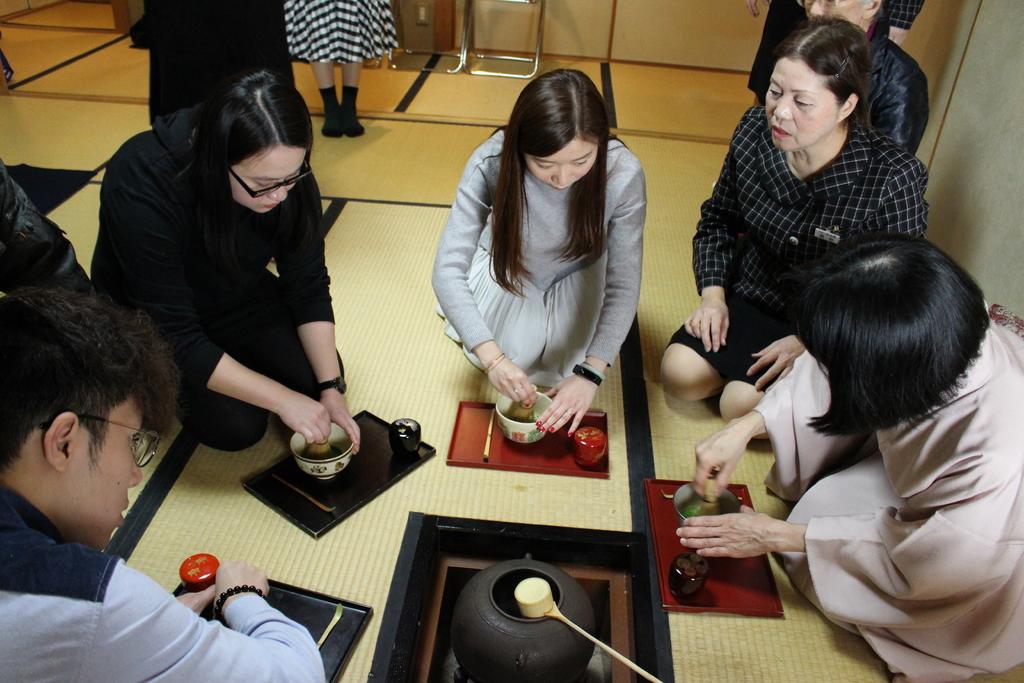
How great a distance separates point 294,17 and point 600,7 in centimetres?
239

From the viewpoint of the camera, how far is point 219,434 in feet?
6.01

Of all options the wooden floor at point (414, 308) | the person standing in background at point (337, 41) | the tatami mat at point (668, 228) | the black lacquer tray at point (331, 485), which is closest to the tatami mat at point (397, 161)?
the wooden floor at point (414, 308)

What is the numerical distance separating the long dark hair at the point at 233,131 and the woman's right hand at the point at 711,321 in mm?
1172

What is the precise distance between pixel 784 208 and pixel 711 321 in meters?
0.36

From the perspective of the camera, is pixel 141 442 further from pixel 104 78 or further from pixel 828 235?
pixel 104 78

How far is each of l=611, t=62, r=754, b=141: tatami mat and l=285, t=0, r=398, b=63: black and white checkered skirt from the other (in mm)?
1472

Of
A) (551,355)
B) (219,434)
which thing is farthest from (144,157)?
(551,355)

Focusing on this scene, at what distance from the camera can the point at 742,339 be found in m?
2.08

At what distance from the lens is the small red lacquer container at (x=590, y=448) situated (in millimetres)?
1848

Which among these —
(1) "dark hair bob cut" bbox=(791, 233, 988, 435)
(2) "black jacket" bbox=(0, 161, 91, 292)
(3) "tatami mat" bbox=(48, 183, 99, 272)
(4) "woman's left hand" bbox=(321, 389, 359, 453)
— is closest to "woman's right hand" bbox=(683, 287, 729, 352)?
(1) "dark hair bob cut" bbox=(791, 233, 988, 435)

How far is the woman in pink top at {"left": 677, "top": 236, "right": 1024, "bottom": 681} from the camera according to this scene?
1125 mm

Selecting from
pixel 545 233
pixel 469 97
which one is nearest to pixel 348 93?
pixel 469 97

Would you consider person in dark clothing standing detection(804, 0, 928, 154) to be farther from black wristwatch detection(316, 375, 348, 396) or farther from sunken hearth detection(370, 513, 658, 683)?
black wristwatch detection(316, 375, 348, 396)

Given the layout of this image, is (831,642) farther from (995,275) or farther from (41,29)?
(41,29)
